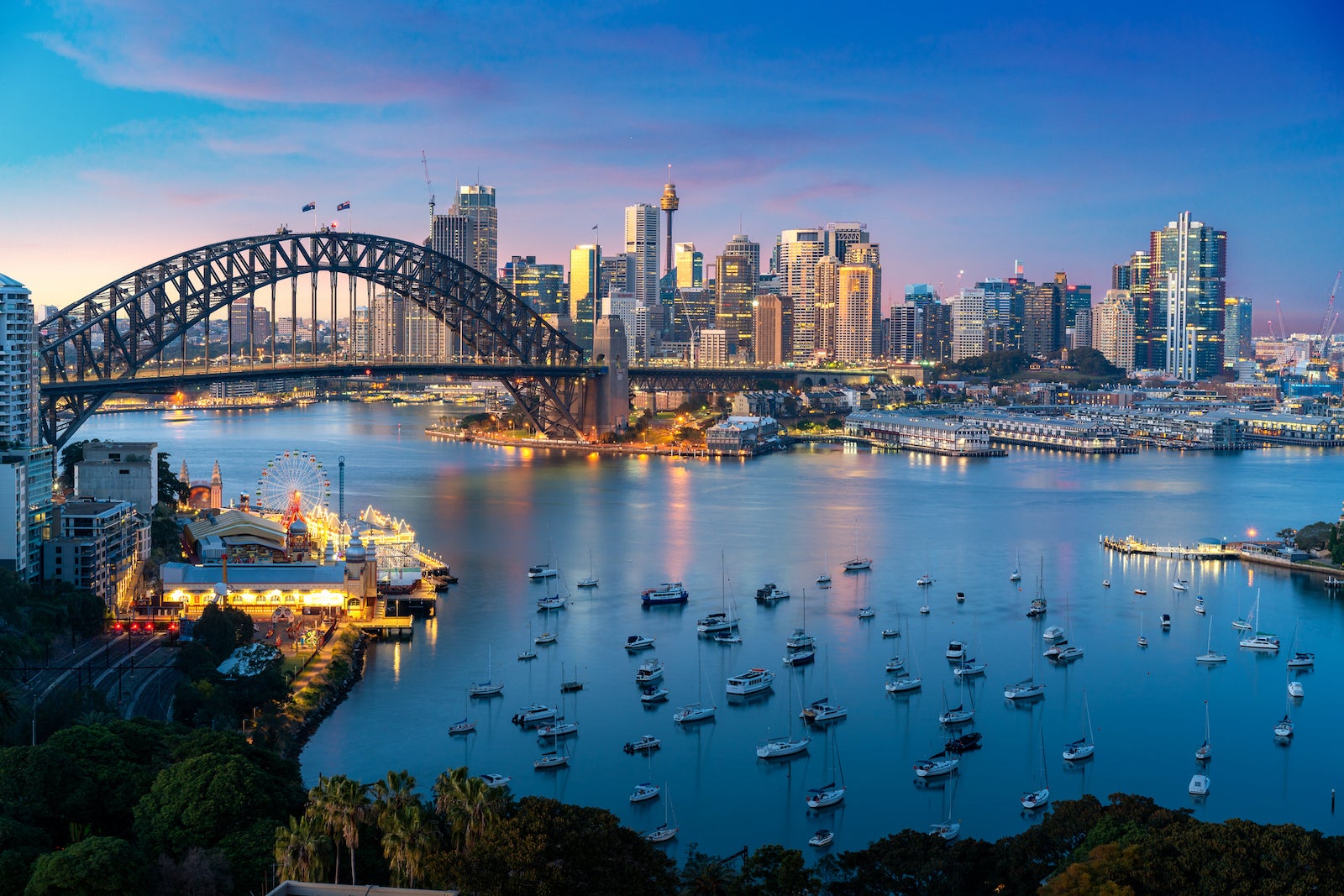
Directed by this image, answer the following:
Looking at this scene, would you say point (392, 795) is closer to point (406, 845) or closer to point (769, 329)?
point (406, 845)

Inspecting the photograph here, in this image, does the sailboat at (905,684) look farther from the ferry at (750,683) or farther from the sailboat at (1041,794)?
the sailboat at (1041,794)

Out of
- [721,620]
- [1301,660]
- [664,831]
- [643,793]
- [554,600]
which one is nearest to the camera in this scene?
[664,831]

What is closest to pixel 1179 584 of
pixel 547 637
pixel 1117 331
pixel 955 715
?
pixel 955 715

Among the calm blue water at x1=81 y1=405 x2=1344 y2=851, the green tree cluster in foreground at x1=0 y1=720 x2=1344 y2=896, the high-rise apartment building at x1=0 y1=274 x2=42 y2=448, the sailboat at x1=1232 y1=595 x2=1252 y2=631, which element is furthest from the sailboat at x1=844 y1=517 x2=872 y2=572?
the green tree cluster in foreground at x1=0 y1=720 x2=1344 y2=896

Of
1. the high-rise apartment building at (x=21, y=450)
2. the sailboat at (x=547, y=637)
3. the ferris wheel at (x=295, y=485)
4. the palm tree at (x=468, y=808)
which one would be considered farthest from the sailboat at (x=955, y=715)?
the ferris wheel at (x=295, y=485)

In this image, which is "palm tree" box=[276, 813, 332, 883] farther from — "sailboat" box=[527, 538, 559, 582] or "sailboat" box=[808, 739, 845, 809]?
"sailboat" box=[527, 538, 559, 582]

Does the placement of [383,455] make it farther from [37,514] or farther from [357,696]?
[357,696]

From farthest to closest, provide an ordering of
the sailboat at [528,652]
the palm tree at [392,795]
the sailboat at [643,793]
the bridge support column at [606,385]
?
the bridge support column at [606,385], the sailboat at [528,652], the sailboat at [643,793], the palm tree at [392,795]
